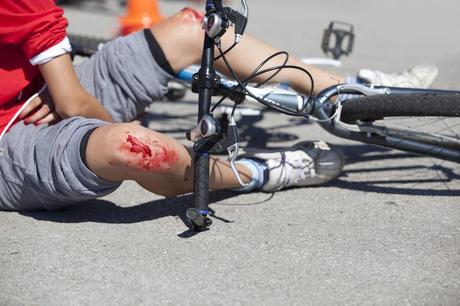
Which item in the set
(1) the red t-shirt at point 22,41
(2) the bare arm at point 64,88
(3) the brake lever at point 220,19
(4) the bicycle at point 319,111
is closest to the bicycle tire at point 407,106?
(4) the bicycle at point 319,111

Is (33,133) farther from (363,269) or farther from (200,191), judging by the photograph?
(363,269)

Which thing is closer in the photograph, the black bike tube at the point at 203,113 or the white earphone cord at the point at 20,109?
the black bike tube at the point at 203,113

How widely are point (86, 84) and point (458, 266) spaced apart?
148 cm

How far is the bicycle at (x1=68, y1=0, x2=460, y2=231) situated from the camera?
220 centimetres

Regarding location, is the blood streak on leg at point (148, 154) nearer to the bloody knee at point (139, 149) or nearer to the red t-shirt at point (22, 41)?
Answer: the bloody knee at point (139, 149)

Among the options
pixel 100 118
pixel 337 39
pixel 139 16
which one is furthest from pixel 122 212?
pixel 139 16

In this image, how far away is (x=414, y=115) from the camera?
2494 millimetres

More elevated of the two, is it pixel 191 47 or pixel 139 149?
pixel 191 47

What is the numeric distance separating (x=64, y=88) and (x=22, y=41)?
0.20 metres

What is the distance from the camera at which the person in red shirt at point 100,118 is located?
2.24m

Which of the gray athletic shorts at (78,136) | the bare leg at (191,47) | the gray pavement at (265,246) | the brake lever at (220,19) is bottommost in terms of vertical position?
the gray pavement at (265,246)

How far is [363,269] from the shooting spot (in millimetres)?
2016

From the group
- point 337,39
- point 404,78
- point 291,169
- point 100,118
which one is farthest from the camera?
point 337,39

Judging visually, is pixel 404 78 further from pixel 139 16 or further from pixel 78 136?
pixel 139 16
